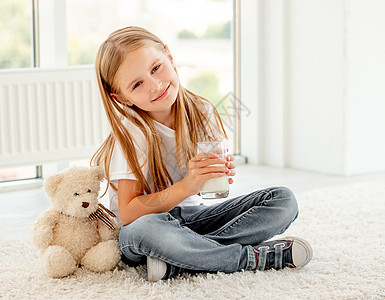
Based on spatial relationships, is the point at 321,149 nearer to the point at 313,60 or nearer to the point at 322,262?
the point at 313,60

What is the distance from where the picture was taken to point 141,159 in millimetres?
1462

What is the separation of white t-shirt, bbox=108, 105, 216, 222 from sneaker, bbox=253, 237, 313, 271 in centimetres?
26

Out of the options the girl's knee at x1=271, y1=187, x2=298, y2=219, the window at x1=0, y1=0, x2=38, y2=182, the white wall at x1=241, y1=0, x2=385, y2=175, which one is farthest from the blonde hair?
the white wall at x1=241, y1=0, x2=385, y2=175

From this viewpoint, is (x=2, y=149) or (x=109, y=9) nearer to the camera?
(x=2, y=149)

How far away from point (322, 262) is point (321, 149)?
1505 millimetres

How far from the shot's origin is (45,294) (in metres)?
1.33

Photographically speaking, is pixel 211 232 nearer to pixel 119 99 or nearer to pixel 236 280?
pixel 236 280

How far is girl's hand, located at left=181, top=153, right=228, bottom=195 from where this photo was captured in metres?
1.38

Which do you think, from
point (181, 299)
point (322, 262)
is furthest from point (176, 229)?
point (322, 262)

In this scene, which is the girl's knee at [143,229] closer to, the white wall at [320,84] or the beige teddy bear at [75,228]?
the beige teddy bear at [75,228]

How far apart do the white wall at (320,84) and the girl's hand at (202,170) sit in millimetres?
1610

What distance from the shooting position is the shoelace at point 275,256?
1.46 m

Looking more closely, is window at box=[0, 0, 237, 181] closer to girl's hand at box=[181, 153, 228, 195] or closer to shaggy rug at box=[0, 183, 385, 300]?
shaggy rug at box=[0, 183, 385, 300]

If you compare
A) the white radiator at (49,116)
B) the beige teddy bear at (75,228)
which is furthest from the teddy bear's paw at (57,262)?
the white radiator at (49,116)
